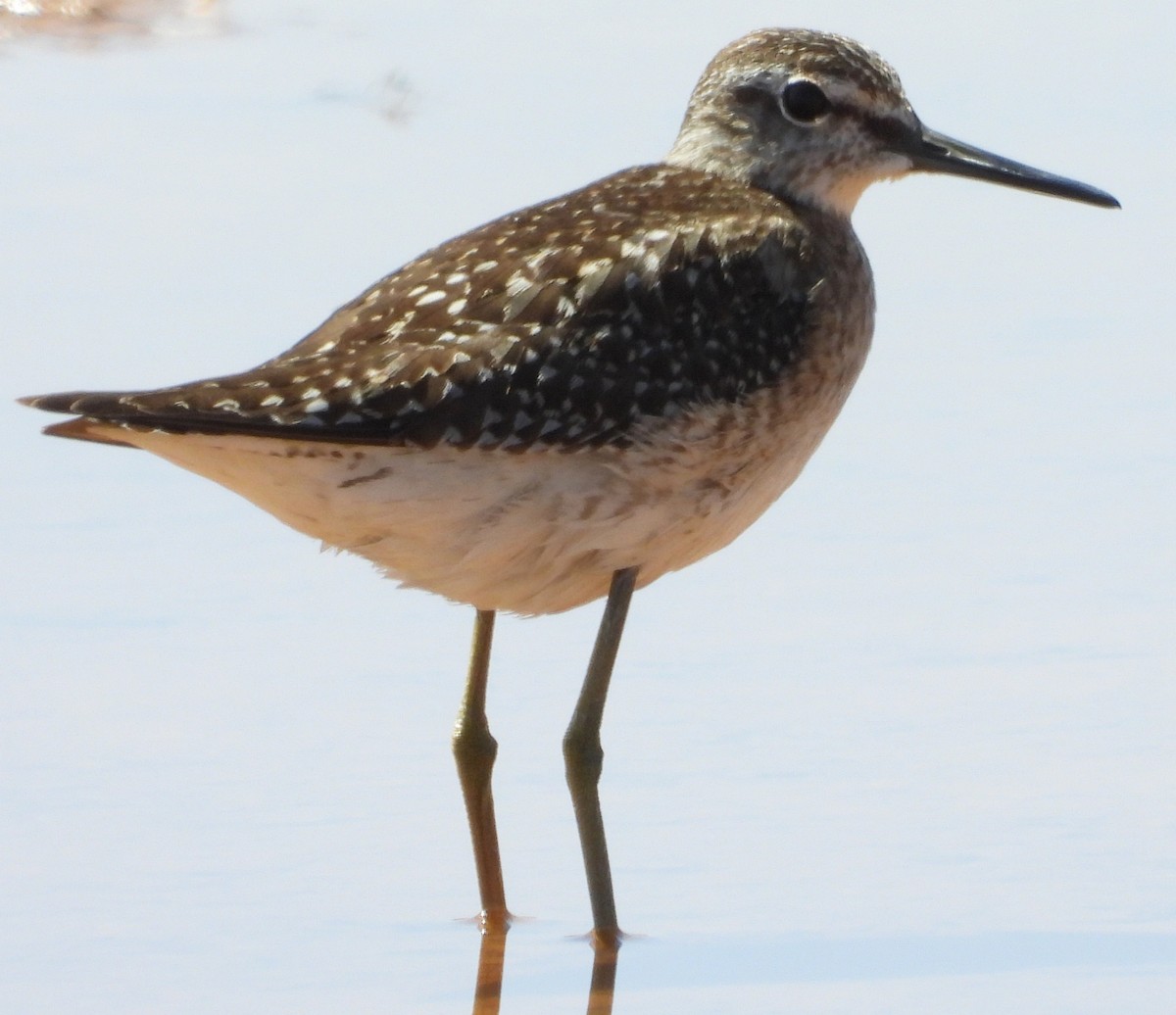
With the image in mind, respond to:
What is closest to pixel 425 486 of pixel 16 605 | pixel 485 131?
pixel 16 605

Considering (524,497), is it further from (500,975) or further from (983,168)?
(983,168)

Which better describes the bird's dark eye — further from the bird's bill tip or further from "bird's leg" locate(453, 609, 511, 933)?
"bird's leg" locate(453, 609, 511, 933)

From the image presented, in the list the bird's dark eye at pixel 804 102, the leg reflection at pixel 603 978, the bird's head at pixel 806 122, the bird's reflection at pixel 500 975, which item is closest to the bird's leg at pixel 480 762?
the bird's reflection at pixel 500 975

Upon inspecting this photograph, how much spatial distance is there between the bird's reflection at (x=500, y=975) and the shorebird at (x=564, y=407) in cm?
6

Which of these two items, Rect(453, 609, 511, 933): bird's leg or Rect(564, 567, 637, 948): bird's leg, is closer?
Rect(564, 567, 637, 948): bird's leg

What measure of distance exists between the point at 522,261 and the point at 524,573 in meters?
0.97

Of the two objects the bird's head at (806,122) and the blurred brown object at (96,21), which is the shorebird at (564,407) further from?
the blurred brown object at (96,21)

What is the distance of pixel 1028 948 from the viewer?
9.06 metres

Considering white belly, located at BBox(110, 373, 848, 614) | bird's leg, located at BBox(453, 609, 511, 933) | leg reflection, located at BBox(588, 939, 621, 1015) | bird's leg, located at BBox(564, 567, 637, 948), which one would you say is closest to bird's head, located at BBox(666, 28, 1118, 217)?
white belly, located at BBox(110, 373, 848, 614)

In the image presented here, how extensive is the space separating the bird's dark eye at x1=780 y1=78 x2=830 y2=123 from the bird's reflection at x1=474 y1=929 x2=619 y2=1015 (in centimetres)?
288

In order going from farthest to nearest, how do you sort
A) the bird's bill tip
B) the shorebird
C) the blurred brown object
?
the blurred brown object < the bird's bill tip < the shorebird

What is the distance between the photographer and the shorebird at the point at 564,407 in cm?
873

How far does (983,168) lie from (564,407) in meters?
2.43

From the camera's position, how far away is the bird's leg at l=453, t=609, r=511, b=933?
9.66 meters
